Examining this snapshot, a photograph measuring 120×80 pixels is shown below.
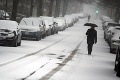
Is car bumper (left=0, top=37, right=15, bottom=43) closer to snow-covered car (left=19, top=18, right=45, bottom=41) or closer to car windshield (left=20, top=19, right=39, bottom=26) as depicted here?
snow-covered car (left=19, top=18, right=45, bottom=41)

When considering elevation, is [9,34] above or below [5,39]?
above

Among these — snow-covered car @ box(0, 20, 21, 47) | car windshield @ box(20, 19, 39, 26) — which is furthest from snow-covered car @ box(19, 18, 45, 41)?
snow-covered car @ box(0, 20, 21, 47)

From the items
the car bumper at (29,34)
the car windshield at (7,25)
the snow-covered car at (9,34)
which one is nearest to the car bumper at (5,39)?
the snow-covered car at (9,34)

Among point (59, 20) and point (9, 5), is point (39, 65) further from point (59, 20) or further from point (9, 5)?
point (9, 5)

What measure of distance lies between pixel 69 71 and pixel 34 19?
1860 cm

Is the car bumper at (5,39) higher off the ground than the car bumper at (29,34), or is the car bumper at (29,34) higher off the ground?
the car bumper at (5,39)

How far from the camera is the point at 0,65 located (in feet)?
40.5

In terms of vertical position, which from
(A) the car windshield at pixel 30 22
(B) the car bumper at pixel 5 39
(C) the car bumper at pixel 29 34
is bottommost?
(C) the car bumper at pixel 29 34

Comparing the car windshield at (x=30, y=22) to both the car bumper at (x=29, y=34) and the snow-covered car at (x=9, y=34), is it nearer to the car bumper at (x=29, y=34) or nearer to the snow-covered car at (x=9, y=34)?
the car bumper at (x=29, y=34)

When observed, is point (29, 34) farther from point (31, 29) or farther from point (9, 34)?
point (9, 34)

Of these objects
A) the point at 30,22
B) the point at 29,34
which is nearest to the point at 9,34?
the point at 29,34

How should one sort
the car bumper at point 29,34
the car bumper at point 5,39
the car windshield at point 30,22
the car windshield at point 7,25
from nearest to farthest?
1. the car bumper at point 5,39
2. the car windshield at point 7,25
3. the car bumper at point 29,34
4. the car windshield at point 30,22

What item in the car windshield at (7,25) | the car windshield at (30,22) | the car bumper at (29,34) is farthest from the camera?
the car windshield at (30,22)

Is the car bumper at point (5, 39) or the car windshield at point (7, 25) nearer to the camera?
the car bumper at point (5, 39)
